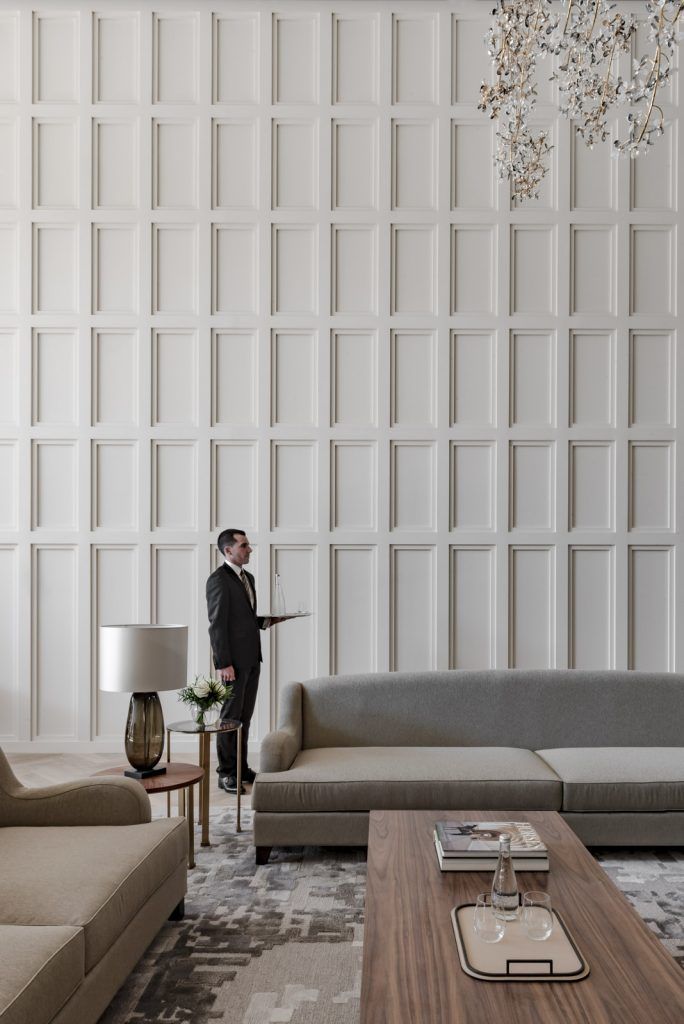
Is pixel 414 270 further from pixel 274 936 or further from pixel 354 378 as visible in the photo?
pixel 274 936

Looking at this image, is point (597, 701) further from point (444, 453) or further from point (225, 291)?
point (225, 291)

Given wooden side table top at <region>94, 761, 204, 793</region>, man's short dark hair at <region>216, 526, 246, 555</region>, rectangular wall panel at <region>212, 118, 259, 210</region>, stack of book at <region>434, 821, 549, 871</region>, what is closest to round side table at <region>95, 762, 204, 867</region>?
wooden side table top at <region>94, 761, 204, 793</region>

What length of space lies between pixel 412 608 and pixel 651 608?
166 centimetres

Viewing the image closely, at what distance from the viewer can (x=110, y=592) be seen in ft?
19.5

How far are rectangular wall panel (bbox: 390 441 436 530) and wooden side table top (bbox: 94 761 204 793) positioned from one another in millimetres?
2771

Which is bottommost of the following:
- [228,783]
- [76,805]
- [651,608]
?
[228,783]

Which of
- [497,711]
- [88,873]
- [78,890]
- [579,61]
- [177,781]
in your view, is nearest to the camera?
[78,890]

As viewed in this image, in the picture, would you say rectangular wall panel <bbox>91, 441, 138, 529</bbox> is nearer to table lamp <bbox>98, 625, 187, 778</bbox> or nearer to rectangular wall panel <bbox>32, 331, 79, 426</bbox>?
rectangular wall panel <bbox>32, 331, 79, 426</bbox>

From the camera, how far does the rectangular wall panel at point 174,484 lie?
5.96 metres

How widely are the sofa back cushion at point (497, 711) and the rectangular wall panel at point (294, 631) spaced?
1443mm

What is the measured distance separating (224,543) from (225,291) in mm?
1895

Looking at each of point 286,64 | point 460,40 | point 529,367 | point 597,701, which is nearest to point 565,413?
point 529,367

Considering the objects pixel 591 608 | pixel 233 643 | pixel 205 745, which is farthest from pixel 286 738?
pixel 591 608

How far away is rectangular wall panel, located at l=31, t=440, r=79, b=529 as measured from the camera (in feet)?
19.6
